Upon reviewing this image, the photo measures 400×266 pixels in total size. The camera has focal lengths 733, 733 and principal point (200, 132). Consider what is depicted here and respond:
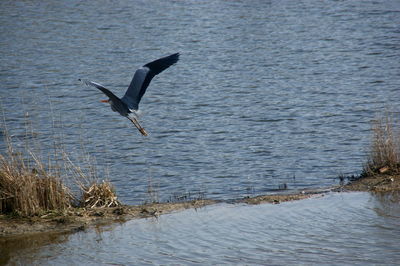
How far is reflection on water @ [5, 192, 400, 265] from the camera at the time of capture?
6.71 meters

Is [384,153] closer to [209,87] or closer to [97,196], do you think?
[97,196]

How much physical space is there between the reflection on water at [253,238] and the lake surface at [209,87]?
4.50ft

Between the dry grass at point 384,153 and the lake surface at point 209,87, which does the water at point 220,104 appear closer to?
the lake surface at point 209,87

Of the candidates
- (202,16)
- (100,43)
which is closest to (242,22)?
(202,16)

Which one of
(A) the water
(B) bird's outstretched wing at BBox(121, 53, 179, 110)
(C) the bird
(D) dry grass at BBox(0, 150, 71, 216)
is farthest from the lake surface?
(B) bird's outstretched wing at BBox(121, 53, 179, 110)

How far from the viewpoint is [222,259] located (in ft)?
21.9

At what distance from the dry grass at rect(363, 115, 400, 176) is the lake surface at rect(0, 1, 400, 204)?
0.78 metres

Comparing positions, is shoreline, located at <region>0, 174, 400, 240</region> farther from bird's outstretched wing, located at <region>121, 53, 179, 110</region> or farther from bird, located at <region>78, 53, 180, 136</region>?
bird's outstretched wing, located at <region>121, 53, 179, 110</region>

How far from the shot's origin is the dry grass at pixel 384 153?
893 centimetres

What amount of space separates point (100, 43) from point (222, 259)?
15763 millimetres

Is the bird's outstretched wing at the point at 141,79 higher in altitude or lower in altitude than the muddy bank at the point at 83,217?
higher

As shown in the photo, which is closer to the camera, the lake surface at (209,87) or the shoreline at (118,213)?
the shoreline at (118,213)

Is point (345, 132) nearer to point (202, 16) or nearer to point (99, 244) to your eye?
point (99, 244)

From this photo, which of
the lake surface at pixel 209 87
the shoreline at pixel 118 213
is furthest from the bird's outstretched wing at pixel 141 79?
the shoreline at pixel 118 213
